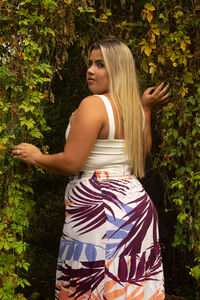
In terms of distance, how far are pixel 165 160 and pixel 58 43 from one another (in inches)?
42.1

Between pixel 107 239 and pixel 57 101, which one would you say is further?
pixel 57 101

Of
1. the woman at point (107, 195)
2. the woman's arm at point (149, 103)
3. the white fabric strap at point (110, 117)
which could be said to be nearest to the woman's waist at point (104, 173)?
the woman at point (107, 195)

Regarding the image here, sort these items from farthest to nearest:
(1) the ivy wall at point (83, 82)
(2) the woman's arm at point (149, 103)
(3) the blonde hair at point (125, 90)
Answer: (2) the woman's arm at point (149, 103) → (1) the ivy wall at point (83, 82) → (3) the blonde hair at point (125, 90)

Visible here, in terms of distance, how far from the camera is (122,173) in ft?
7.36

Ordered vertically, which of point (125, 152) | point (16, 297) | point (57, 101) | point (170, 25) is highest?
point (170, 25)

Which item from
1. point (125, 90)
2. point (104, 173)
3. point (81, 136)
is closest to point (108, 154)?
point (104, 173)

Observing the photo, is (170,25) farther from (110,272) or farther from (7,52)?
(110,272)

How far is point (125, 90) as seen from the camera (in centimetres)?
220

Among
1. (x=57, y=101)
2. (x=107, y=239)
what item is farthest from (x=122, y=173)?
(x=57, y=101)

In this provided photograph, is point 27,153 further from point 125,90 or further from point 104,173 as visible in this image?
point 125,90

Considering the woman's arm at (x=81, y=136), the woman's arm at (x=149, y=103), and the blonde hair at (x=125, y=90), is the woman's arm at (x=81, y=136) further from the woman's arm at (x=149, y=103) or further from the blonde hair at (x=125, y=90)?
the woman's arm at (x=149, y=103)

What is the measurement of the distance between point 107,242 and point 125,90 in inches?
28.2

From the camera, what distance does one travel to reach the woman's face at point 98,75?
2.24 m

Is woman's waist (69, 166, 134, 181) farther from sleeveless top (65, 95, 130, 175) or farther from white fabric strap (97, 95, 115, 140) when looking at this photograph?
white fabric strap (97, 95, 115, 140)
